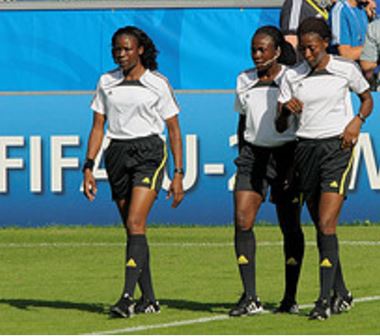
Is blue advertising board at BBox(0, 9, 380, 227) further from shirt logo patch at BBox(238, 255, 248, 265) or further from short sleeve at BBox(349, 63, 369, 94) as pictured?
short sleeve at BBox(349, 63, 369, 94)

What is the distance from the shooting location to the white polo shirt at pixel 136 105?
37.8 ft

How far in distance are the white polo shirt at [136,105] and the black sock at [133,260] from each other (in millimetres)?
768

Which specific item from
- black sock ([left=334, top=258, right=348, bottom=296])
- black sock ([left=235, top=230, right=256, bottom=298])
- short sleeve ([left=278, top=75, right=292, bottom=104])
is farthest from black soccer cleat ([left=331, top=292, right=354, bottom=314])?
short sleeve ([left=278, top=75, right=292, bottom=104])

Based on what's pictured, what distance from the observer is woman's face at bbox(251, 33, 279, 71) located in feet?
37.0

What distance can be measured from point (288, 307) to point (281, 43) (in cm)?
194

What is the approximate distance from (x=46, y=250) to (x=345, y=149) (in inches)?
264

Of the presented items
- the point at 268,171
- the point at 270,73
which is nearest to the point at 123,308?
the point at 268,171

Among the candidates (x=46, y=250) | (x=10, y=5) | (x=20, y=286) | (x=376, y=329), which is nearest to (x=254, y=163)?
(x=376, y=329)

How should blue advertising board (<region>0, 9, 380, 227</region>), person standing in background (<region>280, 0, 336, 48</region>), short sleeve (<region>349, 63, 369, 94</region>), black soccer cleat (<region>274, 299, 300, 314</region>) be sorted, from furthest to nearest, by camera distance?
blue advertising board (<region>0, 9, 380, 227</region>), person standing in background (<region>280, 0, 336, 48</region>), black soccer cleat (<region>274, 299, 300, 314</region>), short sleeve (<region>349, 63, 369, 94</region>)

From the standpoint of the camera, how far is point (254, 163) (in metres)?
11.4

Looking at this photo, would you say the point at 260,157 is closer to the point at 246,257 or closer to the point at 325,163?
the point at 325,163

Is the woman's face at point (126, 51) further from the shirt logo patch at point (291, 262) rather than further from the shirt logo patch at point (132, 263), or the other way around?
the shirt logo patch at point (291, 262)

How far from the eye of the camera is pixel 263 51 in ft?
37.1

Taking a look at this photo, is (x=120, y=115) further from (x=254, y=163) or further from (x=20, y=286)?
(x=20, y=286)
